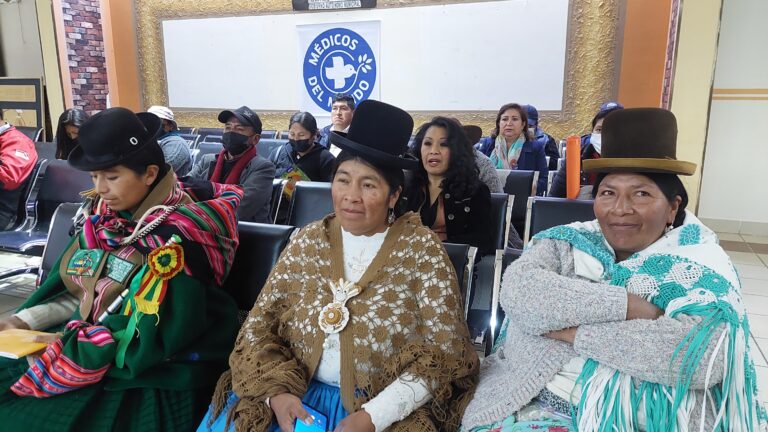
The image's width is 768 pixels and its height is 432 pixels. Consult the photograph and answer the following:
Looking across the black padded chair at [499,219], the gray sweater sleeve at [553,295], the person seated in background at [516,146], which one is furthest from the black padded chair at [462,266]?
the person seated in background at [516,146]

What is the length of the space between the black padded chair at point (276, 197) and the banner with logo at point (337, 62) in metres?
4.19

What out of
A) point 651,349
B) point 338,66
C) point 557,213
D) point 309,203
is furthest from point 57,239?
point 338,66

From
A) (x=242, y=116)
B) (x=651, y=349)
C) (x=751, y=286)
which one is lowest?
(x=751, y=286)

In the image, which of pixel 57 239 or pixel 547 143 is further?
pixel 547 143

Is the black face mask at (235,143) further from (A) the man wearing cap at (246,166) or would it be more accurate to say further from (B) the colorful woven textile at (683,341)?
(B) the colorful woven textile at (683,341)

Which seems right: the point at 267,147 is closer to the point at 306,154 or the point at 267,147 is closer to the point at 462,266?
the point at 306,154

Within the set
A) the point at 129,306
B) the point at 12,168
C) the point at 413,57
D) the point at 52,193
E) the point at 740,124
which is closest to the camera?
the point at 129,306

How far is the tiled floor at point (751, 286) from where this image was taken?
9.42 ft

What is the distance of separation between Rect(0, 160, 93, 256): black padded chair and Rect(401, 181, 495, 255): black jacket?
2.40 meters

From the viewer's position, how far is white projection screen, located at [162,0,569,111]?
641 centimetres

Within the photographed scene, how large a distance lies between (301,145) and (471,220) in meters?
1.74

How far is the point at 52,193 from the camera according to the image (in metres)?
3.63

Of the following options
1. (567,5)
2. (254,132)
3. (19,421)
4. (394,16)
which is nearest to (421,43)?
(394,16)

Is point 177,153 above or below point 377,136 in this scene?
below
